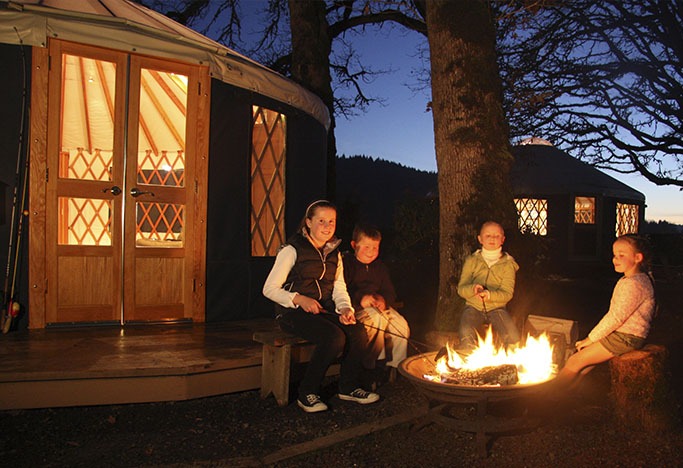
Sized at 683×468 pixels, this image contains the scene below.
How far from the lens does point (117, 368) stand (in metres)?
3.13

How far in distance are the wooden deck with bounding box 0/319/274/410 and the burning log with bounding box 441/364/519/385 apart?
47.7 inches

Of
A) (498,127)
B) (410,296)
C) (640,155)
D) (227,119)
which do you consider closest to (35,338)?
(227,119)

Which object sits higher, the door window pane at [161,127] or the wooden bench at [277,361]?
the door window pane at [161,127]

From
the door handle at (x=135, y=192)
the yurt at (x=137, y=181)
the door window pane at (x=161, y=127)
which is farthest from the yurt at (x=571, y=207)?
the door handle at (x=135, y=192)

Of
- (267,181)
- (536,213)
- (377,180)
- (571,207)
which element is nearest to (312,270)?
(267,181)

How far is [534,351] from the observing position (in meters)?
3.17

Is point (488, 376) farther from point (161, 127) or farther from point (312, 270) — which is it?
point (161, 127)

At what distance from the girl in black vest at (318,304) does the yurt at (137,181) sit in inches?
55.1

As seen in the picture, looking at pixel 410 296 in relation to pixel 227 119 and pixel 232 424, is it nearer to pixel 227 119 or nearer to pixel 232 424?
pixel 227 119

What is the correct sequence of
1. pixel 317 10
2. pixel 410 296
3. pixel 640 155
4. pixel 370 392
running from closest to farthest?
pixel 370 392, pixel 410 296, pixel 317 10, pixel 640 155

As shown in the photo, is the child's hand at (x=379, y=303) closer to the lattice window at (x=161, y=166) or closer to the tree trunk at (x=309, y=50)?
the lattice window at (x=161, y=166)

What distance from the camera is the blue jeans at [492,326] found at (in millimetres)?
3549

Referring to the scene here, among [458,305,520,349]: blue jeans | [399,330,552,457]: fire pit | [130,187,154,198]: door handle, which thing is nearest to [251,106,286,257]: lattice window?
[130,187,154,198]: door handle

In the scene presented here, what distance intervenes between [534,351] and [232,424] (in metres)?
1.61
